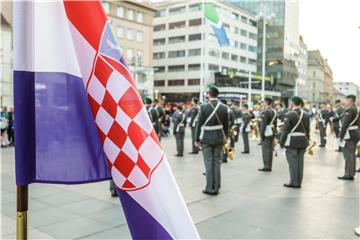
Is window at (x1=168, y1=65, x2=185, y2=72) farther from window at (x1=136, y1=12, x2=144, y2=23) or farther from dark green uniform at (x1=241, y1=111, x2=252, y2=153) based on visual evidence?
dark green uniform at (x1=241, y1=111, x2=252, y2=153)

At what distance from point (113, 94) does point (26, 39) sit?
0.50 meters

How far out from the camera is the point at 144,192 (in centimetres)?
183

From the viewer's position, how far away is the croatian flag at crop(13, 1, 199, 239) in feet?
5.96

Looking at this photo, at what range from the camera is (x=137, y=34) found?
180ft

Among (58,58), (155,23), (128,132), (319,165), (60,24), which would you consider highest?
(155,23)

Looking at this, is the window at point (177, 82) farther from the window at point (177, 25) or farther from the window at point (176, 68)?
the window at point (177, 25)

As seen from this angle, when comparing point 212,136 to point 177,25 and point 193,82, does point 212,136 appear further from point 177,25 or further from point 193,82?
point 177,25

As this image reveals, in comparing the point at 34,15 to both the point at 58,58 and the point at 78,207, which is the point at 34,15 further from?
the point at 78,207

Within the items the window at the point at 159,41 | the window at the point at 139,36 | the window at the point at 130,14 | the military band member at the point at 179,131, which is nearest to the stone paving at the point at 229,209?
the military band member at the point at 179,131

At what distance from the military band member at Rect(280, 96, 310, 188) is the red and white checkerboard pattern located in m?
6.62

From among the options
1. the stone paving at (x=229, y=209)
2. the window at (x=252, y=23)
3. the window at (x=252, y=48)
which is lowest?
the stone paving at (x=229, y=209)

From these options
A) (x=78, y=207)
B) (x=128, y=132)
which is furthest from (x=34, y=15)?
(x=78, y=207)

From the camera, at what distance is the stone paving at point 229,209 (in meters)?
4.85

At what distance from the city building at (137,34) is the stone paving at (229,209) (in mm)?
43473
